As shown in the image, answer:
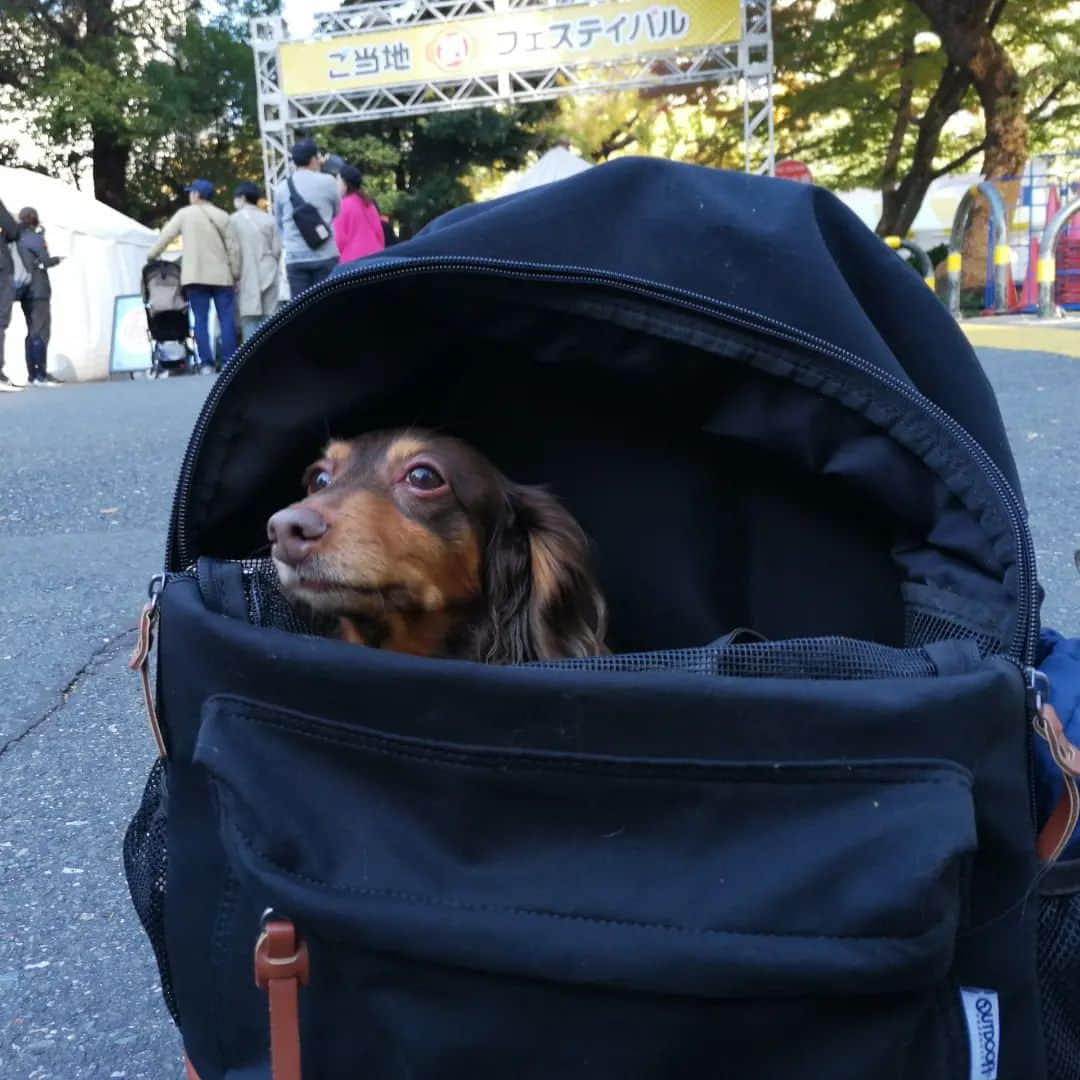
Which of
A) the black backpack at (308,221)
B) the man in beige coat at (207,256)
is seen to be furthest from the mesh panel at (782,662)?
the man in beige coat at (207,256)

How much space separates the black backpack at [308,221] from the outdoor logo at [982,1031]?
943cm

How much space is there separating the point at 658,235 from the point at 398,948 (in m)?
0.90

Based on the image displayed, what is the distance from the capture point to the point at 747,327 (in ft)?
4.60

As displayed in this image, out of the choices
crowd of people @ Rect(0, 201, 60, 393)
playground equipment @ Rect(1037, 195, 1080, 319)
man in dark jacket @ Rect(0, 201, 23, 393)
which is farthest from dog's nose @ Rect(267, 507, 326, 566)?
crowd of people @ Rect(0, 201, 60, 393)

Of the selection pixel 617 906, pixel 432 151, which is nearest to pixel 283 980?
pixel 617 906

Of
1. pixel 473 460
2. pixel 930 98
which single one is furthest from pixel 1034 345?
pixel 930 98

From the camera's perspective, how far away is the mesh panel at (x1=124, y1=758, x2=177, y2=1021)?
1461mm

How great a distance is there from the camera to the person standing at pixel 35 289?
13148mm

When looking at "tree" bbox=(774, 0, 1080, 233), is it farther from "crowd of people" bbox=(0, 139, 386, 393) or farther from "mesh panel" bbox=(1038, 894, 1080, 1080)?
"mesh panel" bbox=(1038, 894, 1080, 1080)

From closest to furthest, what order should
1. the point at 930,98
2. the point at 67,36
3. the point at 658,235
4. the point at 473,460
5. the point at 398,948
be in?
the point at 398,948, the point at 658,235, the point at 473,460, the point at 930,98, the point at 67,36

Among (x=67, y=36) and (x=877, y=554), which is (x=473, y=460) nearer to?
(x=877, y=554)

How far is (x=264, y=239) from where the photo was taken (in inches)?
512

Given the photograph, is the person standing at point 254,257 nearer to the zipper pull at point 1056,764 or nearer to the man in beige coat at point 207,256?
the man in beige coat at point 207,256

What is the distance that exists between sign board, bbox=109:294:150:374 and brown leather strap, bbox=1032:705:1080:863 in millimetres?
15664
